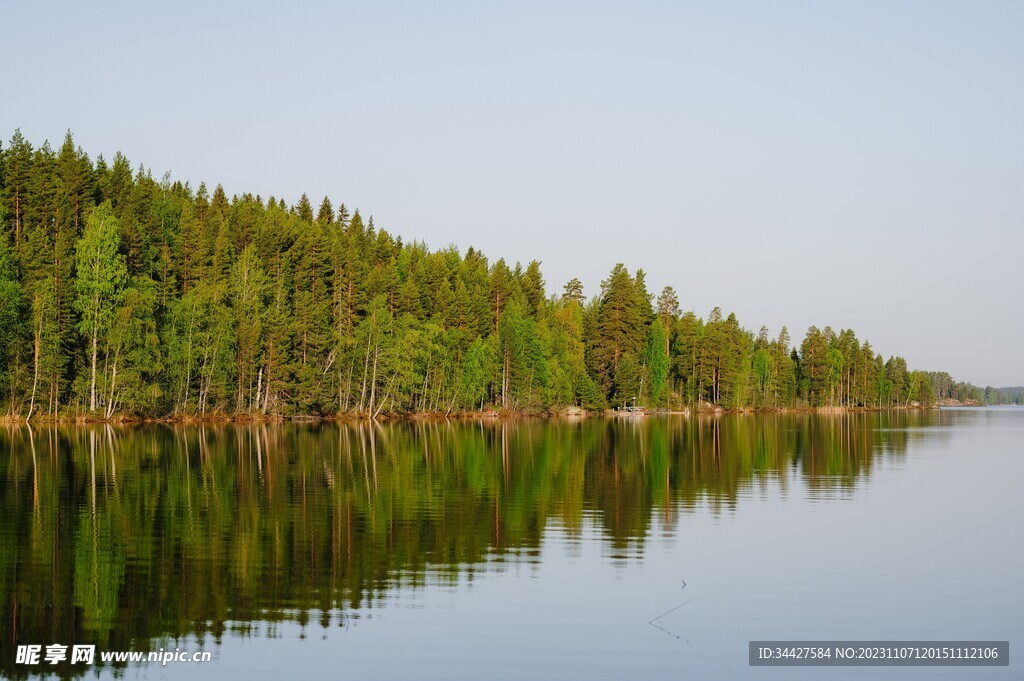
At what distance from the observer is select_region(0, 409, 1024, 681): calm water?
16266 mm

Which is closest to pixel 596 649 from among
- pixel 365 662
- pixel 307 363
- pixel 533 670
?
pixel 533 670

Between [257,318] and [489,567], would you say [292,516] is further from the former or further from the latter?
[257,318]

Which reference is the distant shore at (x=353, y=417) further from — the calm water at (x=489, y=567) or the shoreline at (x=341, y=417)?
the calm water at (x=489, y=567)

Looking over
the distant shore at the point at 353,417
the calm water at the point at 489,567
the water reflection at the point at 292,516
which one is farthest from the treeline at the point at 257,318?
the calm water at the point at 489,567

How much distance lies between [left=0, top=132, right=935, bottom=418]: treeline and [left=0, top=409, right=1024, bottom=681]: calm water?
141 feet

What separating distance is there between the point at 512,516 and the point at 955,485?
978 inches

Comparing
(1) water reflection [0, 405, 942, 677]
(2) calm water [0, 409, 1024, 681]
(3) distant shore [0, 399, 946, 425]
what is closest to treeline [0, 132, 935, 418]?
(3) distant shore [0, 399, 946, 425]

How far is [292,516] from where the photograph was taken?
29875mm

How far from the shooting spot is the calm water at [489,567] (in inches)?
640

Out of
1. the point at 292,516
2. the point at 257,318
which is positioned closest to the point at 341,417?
the point at 257,318

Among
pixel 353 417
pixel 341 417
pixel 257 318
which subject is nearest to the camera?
pixel 257 318

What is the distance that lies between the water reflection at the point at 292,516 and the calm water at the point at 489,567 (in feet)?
0.36

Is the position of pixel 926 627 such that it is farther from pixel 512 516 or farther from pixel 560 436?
pixel 560 436

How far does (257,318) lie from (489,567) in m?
84.7
